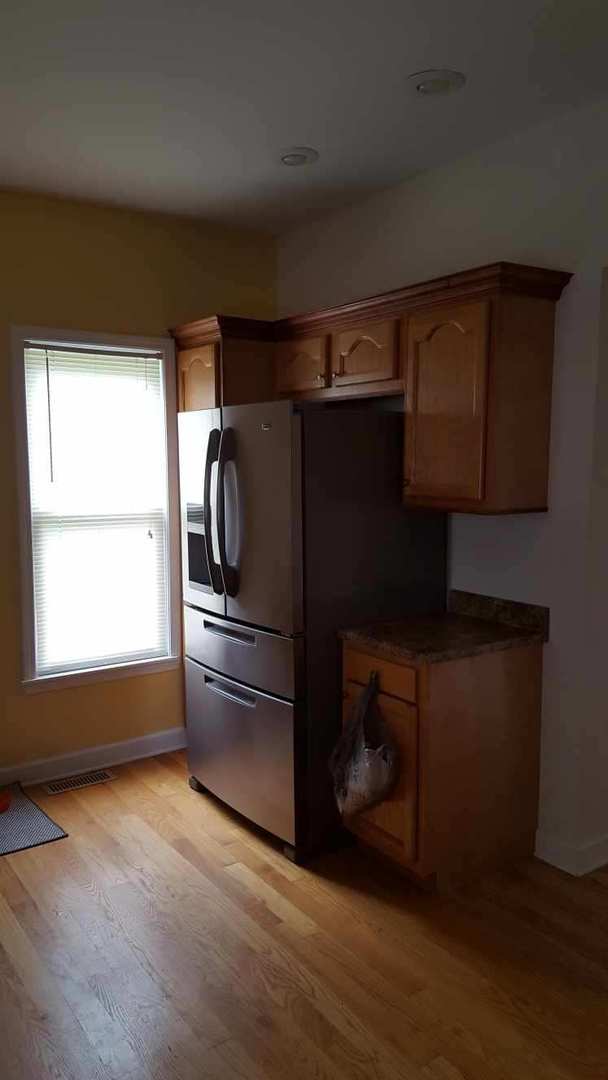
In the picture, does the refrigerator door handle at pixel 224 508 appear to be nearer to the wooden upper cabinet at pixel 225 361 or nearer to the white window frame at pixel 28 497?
the wooden upper cabinet at pixel 225 361

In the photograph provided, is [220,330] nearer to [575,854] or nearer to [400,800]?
[400,800]

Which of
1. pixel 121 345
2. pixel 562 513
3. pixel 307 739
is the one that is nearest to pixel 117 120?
pixel 121 345

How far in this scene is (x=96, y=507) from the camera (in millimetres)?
3701

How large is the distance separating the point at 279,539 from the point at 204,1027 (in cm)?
150

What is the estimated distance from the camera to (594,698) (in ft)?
9.19

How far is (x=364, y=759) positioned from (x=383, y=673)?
0.97ft

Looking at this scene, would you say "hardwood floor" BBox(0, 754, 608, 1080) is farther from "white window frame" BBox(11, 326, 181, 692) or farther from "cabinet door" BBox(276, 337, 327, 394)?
"cabinet door" BBox(276, 337, 327, 394)

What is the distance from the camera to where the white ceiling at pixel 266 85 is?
2.04 metres

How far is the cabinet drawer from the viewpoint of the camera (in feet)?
8.57

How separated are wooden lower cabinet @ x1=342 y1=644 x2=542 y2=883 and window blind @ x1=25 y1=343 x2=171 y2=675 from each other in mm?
1398

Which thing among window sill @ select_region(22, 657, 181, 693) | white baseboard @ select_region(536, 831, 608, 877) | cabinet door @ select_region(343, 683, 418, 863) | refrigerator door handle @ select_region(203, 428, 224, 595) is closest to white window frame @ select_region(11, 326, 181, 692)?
window sill @ select_region(22, 657, 181, 693)

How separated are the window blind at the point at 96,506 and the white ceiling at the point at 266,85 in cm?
84

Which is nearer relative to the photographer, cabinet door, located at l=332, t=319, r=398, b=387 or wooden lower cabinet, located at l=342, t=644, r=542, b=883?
wooden lower cabinet, located at l=342, t=644, r=542, b=883

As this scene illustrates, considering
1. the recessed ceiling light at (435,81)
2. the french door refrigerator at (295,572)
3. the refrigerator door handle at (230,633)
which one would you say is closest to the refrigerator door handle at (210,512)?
the french door refrigerator at (295,572)
